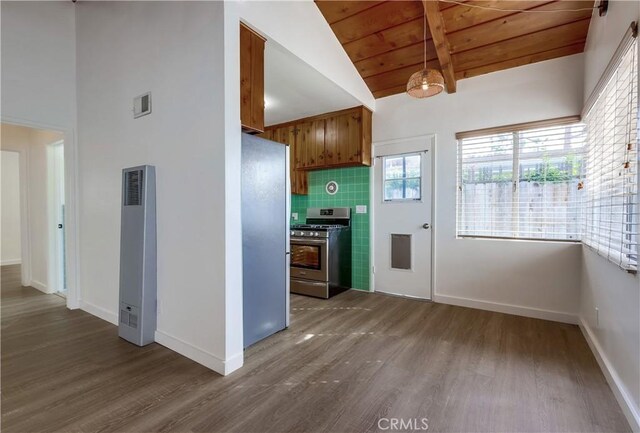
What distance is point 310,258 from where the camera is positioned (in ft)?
12.8

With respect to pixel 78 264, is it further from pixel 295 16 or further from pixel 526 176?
pixel 526 176

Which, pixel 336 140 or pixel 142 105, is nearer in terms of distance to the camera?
pixel 142 105

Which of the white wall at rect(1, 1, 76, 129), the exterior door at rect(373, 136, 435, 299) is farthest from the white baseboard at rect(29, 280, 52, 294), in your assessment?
the exterior door at rect(373, 136, 435, 299)

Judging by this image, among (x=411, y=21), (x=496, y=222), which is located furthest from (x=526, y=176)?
(x=411, y=21)

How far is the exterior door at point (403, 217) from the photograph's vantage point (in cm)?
373

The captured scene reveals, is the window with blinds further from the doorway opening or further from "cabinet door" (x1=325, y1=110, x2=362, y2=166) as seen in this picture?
the doorway opening

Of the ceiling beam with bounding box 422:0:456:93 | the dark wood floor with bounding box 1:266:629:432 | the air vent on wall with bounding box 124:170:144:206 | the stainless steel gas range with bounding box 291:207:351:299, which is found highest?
the ceiling beam with bounding box 422:0:456:93

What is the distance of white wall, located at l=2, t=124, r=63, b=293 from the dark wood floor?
1465 millimetres

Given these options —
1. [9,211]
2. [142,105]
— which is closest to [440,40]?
[142,105]

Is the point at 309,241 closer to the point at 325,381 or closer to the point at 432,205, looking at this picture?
the point at 432,205

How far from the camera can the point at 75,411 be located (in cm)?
167

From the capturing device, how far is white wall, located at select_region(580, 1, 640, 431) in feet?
5.11

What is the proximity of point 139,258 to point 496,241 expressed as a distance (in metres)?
3.57

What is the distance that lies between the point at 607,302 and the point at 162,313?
3.34 metres
